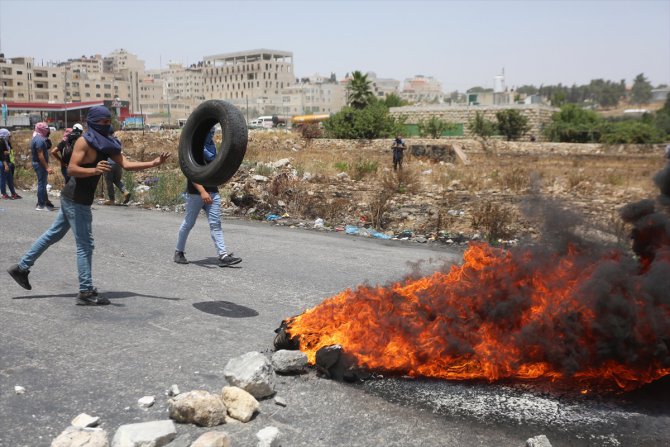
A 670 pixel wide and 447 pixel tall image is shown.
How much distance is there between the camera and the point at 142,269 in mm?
8070

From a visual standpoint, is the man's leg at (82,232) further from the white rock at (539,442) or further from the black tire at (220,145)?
the white rock at (539,442)

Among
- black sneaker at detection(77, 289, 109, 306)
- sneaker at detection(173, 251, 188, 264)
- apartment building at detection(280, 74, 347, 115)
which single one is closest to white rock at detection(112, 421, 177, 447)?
black sneaker at detection(77, 289, 109, 306)

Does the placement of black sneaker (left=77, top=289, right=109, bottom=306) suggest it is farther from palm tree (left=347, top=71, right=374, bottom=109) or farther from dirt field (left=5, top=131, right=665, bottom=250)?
palm tree (left=347, top=71, right=374, bottom=109)

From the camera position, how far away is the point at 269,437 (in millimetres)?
3523

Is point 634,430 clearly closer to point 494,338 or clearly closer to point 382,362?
point 494,338

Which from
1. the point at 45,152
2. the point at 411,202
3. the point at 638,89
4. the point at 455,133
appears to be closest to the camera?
the point at 45,152

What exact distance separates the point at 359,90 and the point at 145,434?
66050mm

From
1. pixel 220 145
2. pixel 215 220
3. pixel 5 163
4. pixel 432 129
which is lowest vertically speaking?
pixel 215 220

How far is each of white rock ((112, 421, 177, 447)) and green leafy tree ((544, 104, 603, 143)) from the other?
166ft

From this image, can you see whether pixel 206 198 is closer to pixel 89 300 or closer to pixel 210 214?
pixel 210 214

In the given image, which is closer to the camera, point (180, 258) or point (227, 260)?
point (227, 260)

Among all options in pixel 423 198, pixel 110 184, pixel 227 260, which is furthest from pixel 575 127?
pixel 227 260

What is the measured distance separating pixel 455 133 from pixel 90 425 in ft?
197

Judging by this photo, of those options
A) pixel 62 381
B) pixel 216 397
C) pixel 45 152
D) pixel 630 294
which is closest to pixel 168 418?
pixel 216 397
